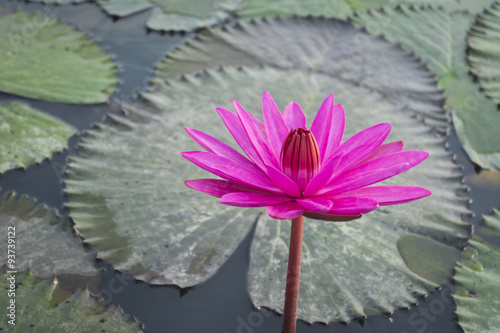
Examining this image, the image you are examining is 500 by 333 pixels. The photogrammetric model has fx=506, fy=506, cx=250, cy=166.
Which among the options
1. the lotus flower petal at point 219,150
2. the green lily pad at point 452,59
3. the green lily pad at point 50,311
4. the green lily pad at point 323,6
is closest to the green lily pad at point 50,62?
the green lily pad at point 323,6

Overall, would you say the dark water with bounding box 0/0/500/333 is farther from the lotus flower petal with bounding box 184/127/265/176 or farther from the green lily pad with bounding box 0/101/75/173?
the lotus flower petal with bounding box 184/127/265/176

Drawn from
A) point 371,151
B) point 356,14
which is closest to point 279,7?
point 356,14

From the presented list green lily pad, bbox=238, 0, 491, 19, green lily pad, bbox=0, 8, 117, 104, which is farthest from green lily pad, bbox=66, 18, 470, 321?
green lily pad, bbox=238, 0, 491, 19

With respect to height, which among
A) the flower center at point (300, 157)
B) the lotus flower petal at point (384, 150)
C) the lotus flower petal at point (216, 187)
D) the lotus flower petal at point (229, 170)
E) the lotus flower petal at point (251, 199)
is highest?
the lotus flower petal at point (384, 150)

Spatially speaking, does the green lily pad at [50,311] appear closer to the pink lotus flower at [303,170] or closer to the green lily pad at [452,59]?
the pink lotus flower at [303,170]

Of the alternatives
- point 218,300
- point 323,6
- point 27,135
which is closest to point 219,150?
point 218,300

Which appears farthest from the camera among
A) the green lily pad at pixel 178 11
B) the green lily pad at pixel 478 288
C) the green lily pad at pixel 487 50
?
the green lily pad at pixel 178 11
